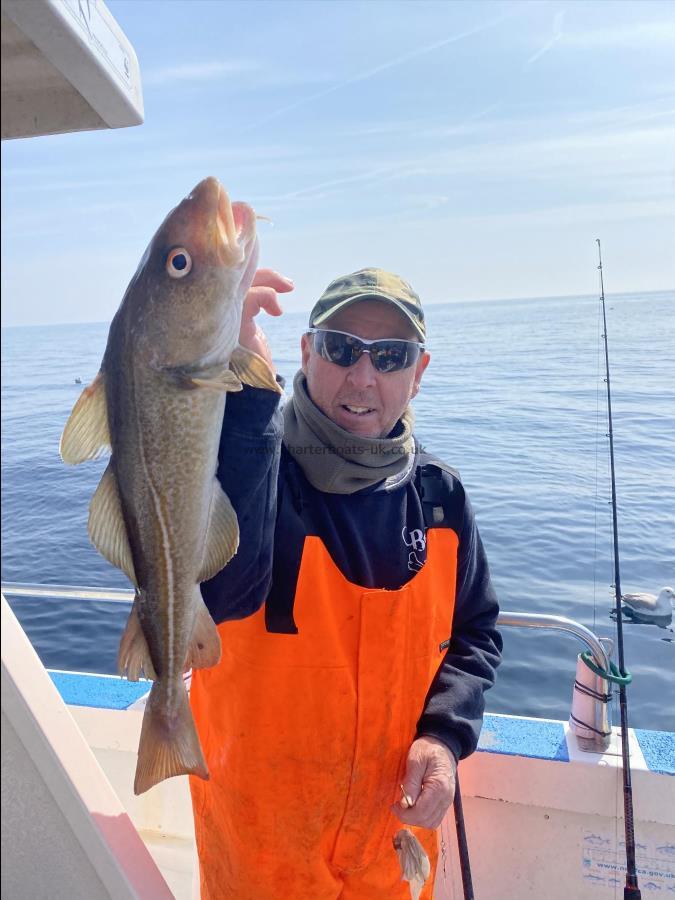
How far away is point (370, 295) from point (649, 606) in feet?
19.9

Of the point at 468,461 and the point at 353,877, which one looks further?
the point at 468,461

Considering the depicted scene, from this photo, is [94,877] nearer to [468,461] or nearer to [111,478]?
[111,478]

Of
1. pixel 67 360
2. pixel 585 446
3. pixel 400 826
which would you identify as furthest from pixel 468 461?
pixel 67 360

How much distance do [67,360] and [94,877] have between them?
28.3m

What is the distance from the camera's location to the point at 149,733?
5.60 feet

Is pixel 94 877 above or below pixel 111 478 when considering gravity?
below

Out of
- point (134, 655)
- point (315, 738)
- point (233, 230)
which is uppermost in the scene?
point (233, 230)

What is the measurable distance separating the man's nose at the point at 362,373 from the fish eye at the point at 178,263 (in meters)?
1.14

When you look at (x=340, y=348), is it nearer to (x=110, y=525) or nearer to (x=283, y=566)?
(x=283, y=566)

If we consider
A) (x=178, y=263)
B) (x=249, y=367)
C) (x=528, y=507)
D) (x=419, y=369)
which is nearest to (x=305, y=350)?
(x=419, y=369)

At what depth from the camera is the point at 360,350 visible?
254 centimetres

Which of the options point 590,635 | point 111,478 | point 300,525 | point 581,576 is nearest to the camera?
point 111,478

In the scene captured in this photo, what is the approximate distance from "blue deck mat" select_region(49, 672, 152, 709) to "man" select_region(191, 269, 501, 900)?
4.38 feet

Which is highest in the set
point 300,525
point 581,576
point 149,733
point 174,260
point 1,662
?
point 174,260
